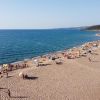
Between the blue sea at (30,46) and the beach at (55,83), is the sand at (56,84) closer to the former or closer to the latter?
the beach at (55,83)

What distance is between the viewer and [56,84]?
67.7 ft

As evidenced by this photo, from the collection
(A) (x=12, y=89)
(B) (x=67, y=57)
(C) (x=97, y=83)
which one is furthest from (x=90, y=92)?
(B) (x=67, y=57)

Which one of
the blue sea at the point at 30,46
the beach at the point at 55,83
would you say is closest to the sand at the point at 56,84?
the beach at the point at 55,83

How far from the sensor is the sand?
17.7m

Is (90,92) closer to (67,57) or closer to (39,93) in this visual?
(39,93)

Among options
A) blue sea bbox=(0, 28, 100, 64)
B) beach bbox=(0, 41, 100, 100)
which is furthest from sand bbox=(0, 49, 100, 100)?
blue sea bbox=(0, 28, 100, 64)

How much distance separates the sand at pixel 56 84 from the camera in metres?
17.7

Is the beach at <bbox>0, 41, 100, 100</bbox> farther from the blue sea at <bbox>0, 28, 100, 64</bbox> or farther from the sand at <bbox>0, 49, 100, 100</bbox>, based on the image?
the blue sea at <bbox>0, 28, 100, 64</bbox>

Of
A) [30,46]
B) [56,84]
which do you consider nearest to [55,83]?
[56,84]

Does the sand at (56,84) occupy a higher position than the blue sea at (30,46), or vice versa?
the sand at (56,84)

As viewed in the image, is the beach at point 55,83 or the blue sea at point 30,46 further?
the blue sea at point 30,46

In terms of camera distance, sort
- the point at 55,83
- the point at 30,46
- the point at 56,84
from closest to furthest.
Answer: the point at 56,84
the point at 55,83
the point at 30,46

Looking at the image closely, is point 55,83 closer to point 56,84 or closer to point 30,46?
point 56,84

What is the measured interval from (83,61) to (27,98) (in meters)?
15.9
